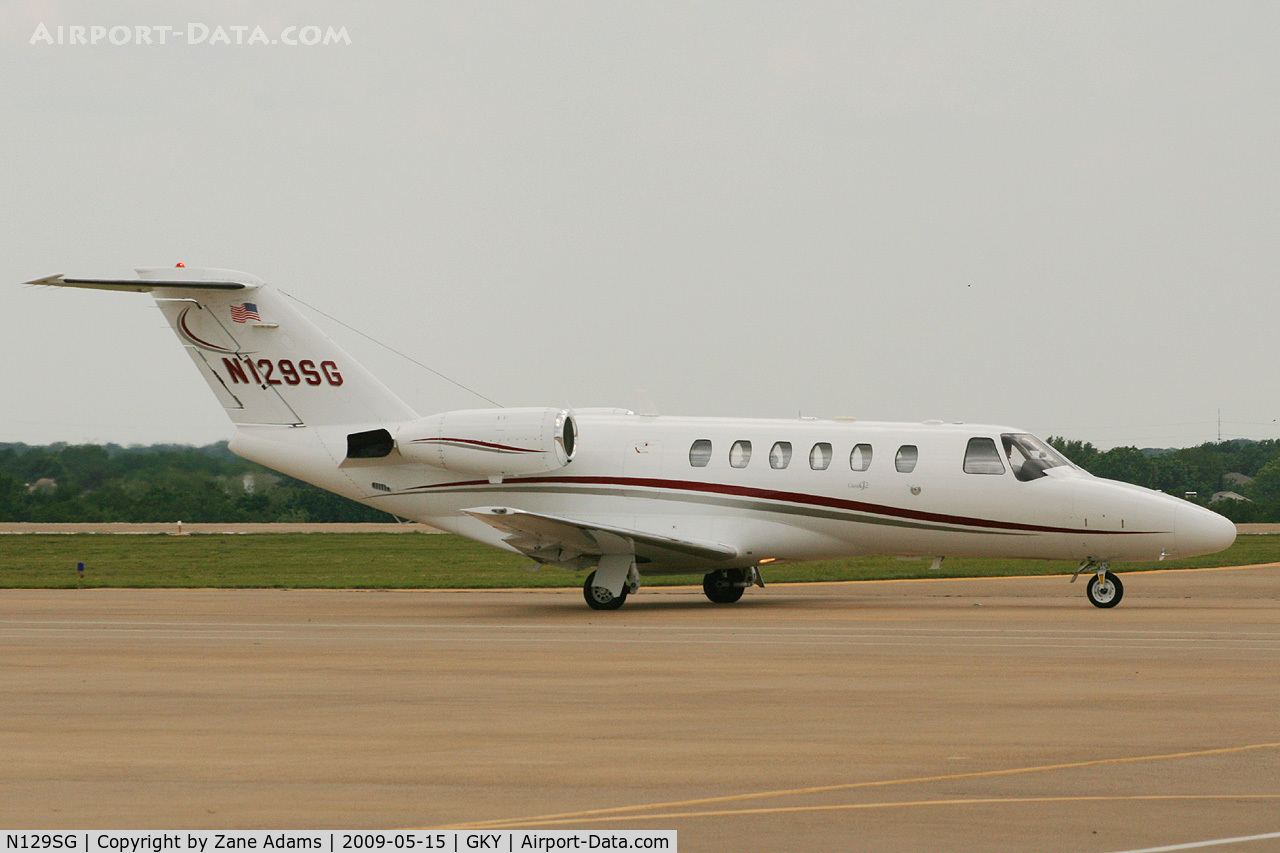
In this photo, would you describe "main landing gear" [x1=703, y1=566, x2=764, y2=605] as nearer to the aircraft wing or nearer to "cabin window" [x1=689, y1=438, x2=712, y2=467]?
the aircraft wing

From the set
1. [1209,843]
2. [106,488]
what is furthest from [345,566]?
[1209,843]

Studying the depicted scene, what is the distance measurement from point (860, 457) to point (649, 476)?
3593mm

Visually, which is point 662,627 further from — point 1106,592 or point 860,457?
point 1106,592

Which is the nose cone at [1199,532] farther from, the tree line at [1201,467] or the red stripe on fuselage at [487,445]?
the tree line at [1201,467]

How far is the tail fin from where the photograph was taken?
2641 centimetres

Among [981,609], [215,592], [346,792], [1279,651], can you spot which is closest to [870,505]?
[981,609]

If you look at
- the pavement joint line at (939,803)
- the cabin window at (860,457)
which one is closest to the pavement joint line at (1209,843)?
the pavement joint line at (939,803)

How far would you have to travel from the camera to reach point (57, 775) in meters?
9.34

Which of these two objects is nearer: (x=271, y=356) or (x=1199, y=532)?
(x=1199, y=532)

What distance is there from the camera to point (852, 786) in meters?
9.02

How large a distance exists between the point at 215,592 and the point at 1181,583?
19835mm

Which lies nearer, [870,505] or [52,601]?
[870,505]

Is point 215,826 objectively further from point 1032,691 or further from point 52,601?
point 52,601
